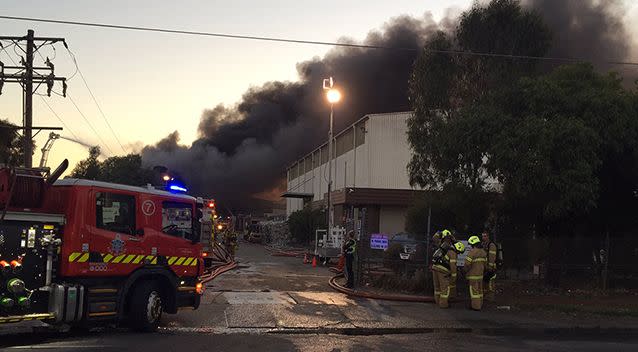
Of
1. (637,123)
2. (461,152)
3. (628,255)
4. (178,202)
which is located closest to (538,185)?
(461,152)

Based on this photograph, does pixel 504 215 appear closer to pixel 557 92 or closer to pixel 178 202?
pixel 557 92

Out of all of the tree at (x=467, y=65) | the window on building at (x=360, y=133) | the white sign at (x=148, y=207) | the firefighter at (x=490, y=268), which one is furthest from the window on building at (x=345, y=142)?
the white sign at (x=148, y=207)

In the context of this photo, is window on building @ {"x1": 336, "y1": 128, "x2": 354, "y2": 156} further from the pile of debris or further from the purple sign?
the purple sign

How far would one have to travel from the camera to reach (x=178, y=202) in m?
10.6

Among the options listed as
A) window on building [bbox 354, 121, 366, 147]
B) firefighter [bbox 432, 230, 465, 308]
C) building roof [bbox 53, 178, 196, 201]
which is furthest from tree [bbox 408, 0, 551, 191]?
window on building [bbox 354, 121, 366, 147]

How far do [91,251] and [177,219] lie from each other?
1.79m

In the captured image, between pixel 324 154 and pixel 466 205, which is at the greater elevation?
pixel 324 154

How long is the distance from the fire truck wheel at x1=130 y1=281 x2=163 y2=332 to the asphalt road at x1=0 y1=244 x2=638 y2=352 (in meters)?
0.19

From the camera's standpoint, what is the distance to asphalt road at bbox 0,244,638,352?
29.8 feet

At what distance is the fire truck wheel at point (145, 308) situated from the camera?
9727mm

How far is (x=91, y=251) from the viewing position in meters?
9.20

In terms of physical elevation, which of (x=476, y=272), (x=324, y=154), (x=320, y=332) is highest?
(x=324, y=154)

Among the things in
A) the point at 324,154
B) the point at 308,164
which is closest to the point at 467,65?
the point at 324,154

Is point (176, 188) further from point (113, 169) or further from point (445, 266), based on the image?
point (113, 169)
